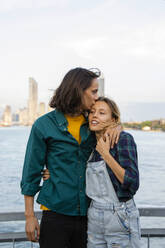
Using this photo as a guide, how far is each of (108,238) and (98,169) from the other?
0.41 metres

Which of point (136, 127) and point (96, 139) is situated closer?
point (96, 139)

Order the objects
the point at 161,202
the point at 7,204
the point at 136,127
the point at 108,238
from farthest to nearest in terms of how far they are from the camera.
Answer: the point at 136,127, the point at 161,202, the point at 7,204, the point at 108,238

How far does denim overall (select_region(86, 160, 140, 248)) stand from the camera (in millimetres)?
1926

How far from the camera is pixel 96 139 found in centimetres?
216

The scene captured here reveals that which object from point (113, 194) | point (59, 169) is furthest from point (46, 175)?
point (113, 194)

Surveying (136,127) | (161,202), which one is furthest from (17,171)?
(136,127)

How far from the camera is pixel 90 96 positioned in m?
2.08

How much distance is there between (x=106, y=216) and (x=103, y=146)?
16.1 inches

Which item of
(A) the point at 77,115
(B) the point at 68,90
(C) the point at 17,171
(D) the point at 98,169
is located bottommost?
(C) the point at 17,171

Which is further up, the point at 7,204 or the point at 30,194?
the point at 30,194

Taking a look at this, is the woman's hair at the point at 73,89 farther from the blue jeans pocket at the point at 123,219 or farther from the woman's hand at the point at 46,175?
the blue jeans pocket at the point at 123,219

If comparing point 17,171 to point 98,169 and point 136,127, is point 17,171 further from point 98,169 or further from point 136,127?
point 136,127

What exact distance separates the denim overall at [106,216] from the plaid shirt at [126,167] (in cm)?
4

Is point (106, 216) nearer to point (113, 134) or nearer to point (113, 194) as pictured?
point (113, 194)
